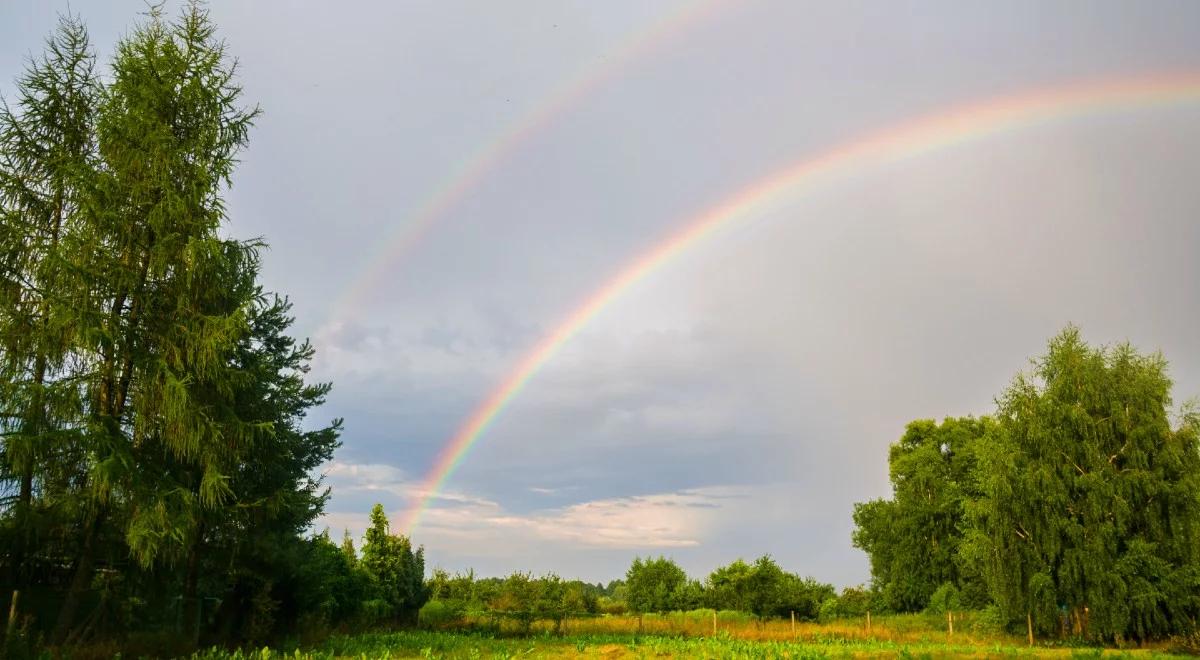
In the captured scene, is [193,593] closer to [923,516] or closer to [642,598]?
[642,598]

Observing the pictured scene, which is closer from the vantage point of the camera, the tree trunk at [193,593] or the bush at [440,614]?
the tree trunk at [193,593]

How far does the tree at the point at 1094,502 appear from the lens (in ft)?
88.1

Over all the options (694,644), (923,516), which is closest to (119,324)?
(694,644)

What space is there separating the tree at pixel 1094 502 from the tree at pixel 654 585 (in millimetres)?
21603

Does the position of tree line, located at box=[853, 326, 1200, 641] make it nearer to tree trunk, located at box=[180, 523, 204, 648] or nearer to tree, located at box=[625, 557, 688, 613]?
tree, located at box=[625, 557, 688, 613]

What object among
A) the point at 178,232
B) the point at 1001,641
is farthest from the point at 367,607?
the point at 1001,641

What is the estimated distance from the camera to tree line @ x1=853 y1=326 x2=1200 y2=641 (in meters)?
26.9

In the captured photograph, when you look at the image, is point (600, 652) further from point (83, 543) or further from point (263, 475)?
point (83, 543)

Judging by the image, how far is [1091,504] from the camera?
92.3ft

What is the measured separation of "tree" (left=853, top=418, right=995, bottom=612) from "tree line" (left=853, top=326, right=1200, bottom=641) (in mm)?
14249

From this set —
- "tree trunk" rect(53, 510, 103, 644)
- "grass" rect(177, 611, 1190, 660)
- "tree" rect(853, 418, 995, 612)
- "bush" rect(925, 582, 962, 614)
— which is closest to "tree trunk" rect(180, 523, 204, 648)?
"grass" rect(177, 611, 1190, 660)

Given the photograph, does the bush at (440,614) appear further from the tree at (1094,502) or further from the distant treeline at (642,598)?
the tree at (1094,502)

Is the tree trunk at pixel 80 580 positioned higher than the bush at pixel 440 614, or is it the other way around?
the tree trunk at pixel 80 580

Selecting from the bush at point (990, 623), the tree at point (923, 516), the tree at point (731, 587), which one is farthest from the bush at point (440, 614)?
the tree at point (923, 516)
